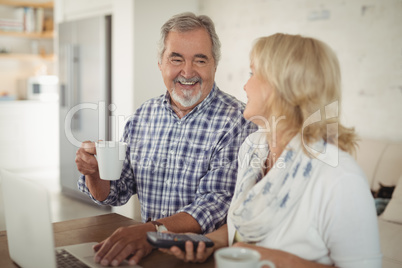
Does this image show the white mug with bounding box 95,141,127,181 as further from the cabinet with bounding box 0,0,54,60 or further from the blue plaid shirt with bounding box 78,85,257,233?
the cabinet with bounding box 0,0,54,60

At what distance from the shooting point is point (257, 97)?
1.21 meters

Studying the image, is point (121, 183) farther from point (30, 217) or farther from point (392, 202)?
point (392, 202)

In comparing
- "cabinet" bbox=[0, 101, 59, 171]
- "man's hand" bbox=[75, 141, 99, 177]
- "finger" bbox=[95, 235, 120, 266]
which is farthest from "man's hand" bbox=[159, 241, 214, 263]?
"cabinet" bbox=[0, 101, 59, 171]

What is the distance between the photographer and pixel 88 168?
1456 mm

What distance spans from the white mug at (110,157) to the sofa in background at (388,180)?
1.53 metres

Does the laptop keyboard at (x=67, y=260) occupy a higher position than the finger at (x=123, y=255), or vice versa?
the finger at (x=123, y=255)

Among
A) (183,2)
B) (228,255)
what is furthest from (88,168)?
(183,2)

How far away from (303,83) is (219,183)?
0.57m

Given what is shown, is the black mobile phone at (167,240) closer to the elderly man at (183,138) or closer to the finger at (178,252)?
the finger at (178,252)

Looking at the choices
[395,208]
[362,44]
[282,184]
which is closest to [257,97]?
[282,184]

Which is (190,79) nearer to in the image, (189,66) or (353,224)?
(189,66)

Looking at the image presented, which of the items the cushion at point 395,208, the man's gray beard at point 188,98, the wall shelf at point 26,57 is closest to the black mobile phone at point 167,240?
the man's gray beard at point 188,98

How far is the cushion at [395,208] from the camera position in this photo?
2.51m

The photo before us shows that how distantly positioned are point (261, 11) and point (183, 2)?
798 mm
